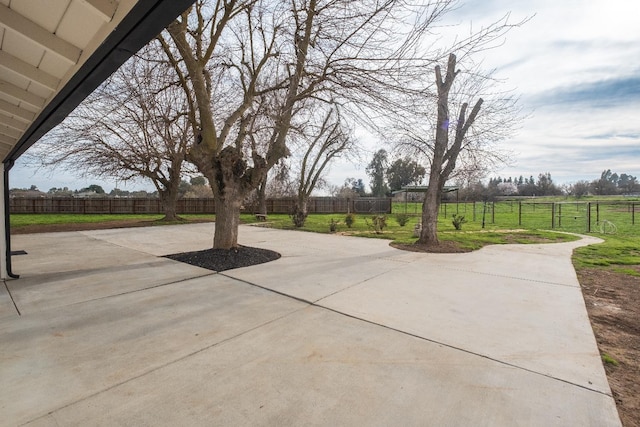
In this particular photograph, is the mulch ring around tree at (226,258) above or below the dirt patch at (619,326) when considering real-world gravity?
above

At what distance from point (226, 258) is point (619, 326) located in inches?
221

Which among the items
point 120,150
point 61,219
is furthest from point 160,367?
point 61,219

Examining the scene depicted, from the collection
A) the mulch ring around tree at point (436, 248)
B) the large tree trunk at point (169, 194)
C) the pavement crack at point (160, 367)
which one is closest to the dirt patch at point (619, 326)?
the mulch ring around tree at point (436, 248)

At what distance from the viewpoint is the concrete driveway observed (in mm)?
1735

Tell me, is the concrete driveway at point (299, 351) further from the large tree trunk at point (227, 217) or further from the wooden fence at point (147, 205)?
the wooden fence at point (147, 205)

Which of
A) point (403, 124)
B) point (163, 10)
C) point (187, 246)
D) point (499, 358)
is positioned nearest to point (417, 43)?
point (403, 124)

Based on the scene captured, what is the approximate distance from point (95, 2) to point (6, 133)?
11.6 ft

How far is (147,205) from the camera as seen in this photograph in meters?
24.1

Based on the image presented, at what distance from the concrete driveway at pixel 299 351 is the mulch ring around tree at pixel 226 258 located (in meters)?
0.76

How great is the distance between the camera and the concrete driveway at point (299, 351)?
1735mm

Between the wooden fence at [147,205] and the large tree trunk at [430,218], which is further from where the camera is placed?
the wooden fence at [147,205]

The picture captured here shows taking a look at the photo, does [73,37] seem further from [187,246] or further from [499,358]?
[187,246]

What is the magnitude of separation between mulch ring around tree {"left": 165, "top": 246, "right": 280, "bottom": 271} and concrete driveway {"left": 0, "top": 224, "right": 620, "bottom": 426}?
756 millimetres

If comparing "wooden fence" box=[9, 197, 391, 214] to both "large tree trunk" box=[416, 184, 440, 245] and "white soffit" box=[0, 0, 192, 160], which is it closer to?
"large tree trunk" box=[416, 184, 440, 245]
